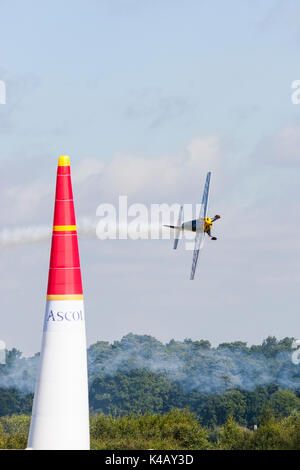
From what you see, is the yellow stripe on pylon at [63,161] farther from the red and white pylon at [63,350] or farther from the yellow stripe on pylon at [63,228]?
the yellow stripe on pylon at [63,228]

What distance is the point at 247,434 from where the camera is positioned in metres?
50.8

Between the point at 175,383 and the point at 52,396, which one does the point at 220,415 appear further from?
the point at 52,396

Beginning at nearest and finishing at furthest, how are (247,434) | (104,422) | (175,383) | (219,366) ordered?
(247,434), (104,422), (219,366), (175,383)

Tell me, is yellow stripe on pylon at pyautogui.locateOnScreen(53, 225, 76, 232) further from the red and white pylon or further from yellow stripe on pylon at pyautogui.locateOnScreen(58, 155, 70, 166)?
yellow stripe on pylon at pyautogui.locateOnScreen(58, 155, 70, 166)

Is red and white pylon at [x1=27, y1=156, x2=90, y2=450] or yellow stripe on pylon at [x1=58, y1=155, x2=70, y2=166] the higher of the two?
yellow stripe on pylon at [x1=58, y1=155, x2=70, y2=166]

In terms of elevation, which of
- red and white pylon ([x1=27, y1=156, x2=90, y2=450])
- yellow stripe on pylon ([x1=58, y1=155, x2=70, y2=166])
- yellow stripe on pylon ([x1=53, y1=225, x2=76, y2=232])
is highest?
yellow stripe on pylon ([x1=58, y1=155, x2=70, y2=166])

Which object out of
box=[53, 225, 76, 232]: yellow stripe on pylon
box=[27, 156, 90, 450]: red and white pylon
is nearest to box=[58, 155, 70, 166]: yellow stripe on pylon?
box=[27, 156, 90, 450]: red and white pylon

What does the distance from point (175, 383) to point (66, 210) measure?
82.9 metres

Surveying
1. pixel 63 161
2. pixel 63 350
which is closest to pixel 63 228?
pixel 63 161

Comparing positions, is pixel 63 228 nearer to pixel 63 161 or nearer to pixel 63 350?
pixel 63 161

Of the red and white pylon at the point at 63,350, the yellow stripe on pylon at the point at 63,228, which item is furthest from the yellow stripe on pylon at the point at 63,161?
the yellow stripe on pylon at the point at 63,228

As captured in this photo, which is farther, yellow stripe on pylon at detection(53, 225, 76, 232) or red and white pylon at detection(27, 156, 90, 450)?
yellow stripe on pylon at detection(53, 225, 76, 232)

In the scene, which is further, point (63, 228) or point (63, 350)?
point (63, 228)
